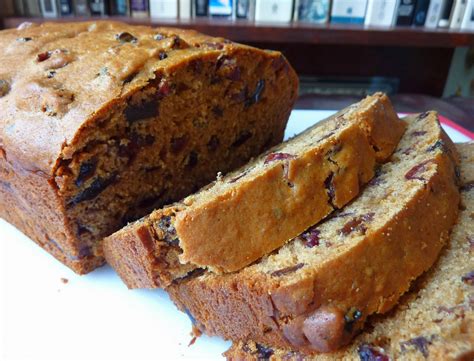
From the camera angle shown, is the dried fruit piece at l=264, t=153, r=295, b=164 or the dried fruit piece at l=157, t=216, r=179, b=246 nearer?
the dried fruit piece at l=157, t=216, r=179, b=246

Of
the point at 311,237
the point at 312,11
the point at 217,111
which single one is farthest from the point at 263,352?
the point at 312,11

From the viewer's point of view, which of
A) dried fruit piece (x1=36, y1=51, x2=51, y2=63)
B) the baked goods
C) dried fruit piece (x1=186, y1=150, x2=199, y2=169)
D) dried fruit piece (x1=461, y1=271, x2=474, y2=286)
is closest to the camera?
dried fruit piece (x1=461, y1=271, x2=474, y2=286)

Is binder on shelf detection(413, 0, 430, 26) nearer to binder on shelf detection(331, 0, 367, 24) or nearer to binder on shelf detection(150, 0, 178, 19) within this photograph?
binder on shelf detection(331, 0, 367, 24)

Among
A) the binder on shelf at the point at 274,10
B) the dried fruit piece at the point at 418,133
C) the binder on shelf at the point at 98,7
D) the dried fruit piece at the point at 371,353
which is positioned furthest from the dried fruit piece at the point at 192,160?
the binder on shelf at the point at 98,7

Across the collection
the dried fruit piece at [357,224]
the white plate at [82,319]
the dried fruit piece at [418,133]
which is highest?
the dried fruit piece at [418,133]

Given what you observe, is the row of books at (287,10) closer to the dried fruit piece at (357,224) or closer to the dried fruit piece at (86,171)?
the dried fruit piece at (86,171)

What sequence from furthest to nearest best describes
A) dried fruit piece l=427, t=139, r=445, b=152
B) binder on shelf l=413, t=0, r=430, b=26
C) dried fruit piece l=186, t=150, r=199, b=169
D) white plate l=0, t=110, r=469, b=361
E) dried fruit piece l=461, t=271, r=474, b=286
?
binder on shelf l=413, t=0, r=430, b=26 < dried fruit piece l=186, t=150, r=199, b=169 < dried fruit piece l=427, t=139, r=445, b=152 < white plate l=0, t=110, r=469, b=361 < dried fruit piece l=461, t=271, r=474, b=286

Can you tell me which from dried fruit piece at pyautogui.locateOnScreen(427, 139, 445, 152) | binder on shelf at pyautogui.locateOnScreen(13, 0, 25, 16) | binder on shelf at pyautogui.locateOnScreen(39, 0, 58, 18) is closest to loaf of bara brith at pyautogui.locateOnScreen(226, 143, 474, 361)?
dried fruit piece at pyautogui.locateOnScreen(427, 139, 445, 152)
